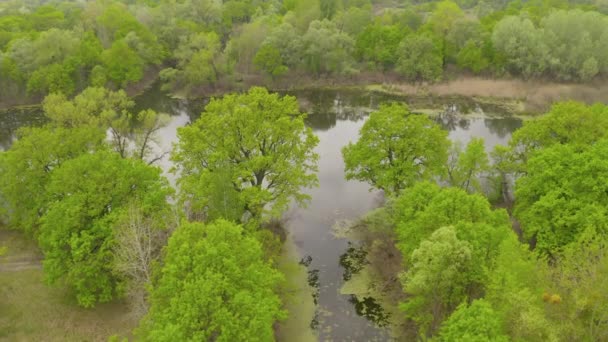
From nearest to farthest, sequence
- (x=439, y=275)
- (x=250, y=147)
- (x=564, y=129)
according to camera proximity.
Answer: (x=439, y=275)
(x=250, y=147)
(x=564, y=129)

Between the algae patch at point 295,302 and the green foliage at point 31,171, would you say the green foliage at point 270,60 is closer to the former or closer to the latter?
the green foliage at point 31,171

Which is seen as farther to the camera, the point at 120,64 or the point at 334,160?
the point at 120,64

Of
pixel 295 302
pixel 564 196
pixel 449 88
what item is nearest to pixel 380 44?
pixel 449 88

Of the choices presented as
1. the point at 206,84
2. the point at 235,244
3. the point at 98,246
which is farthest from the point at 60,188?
the point at 206,84

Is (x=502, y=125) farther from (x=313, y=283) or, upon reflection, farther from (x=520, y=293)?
(x=520, y=293)

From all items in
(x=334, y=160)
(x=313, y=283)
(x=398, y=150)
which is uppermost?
(x=398, y=150)

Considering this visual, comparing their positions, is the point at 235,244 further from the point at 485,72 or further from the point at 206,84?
the point at 485,72
